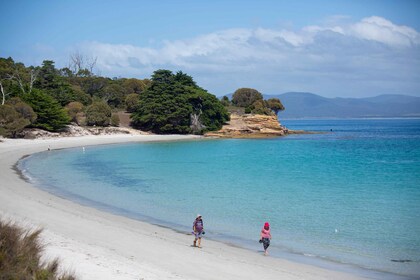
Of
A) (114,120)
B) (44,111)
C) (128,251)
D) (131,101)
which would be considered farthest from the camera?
(131,101)

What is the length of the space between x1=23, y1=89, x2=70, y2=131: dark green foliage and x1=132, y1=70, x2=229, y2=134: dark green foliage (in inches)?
653

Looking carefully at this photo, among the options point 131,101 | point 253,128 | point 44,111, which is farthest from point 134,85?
point 44,111

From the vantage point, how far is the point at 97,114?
216ft

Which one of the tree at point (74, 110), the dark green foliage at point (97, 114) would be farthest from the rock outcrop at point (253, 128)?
the tree at point (74, 110)

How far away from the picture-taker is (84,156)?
140ft

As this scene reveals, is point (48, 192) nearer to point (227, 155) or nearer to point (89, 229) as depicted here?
point (89, 229)

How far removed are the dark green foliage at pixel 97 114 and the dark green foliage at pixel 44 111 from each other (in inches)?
326

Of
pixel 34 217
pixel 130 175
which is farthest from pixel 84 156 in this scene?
pixel 34 217

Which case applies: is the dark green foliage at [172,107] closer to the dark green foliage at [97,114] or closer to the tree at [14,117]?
the dark green foliage at [97,114]

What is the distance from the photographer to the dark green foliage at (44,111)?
5531 cm

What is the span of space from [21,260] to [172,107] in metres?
64.6

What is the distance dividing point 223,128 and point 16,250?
227ft

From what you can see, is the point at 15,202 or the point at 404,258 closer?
the point at 404,258

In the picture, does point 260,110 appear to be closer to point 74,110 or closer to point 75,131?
point 74,110
